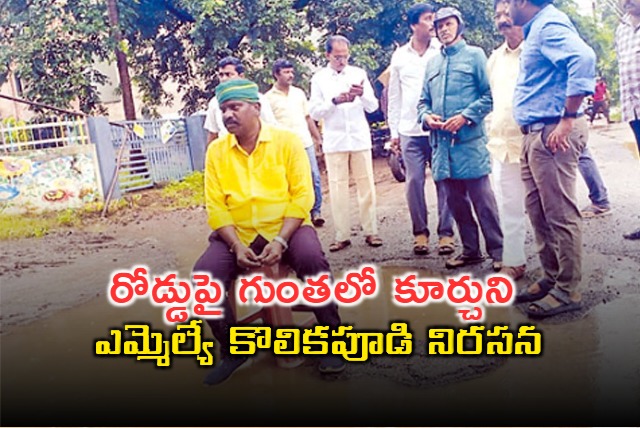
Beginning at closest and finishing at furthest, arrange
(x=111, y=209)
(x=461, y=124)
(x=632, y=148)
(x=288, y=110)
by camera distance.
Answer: (x=461, y=124)
(x=288, y=110)
(x=111, y=209)
(x=632, y=148)

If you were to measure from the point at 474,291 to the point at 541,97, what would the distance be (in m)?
1.29

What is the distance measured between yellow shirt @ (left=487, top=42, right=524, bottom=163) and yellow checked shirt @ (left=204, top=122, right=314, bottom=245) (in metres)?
1.37

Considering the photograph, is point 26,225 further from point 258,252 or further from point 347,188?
point 258,252

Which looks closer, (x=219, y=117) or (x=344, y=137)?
(x=344, y=137)

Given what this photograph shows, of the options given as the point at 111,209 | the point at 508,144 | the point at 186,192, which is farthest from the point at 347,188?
the point at 186,192

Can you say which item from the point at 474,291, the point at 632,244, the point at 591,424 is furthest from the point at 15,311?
the point at 632,244

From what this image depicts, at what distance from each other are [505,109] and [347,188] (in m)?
1.74

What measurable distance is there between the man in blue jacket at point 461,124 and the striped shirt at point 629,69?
134 cm

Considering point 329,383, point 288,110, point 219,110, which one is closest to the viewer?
point 329,383

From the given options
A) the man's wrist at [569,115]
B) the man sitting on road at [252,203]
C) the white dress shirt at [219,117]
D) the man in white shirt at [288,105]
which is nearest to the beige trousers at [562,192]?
the man's wrist at [569,115]

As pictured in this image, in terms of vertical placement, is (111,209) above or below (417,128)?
below

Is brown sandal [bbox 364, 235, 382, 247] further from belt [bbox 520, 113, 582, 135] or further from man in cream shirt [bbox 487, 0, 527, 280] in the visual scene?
belt [bbox 520, 113, 582, 135]

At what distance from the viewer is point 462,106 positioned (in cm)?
413

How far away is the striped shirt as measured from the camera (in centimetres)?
457
